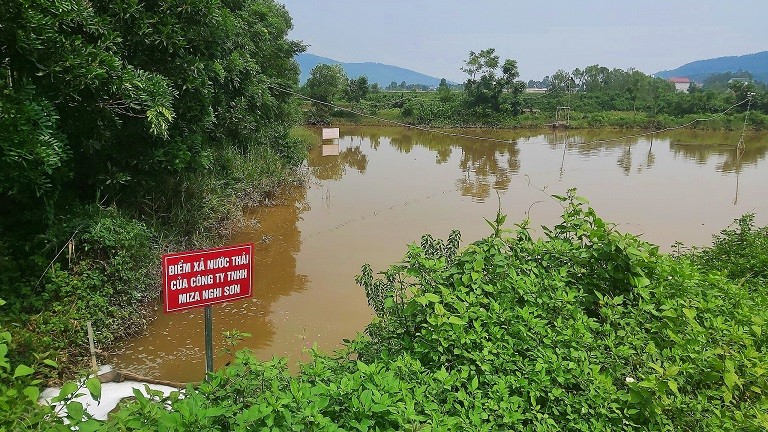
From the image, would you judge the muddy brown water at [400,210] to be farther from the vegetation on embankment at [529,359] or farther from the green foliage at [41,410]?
the green foliage at [41,410]

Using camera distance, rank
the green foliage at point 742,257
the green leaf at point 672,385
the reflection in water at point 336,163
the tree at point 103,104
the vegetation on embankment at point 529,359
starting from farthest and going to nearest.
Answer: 1. the reflection in water at point 336,163
2. the green foliage at point 742,257
3. the tree at point 103,104
4. the green leaf at point 672,385
5. the vegetation on embankment at point 529,359

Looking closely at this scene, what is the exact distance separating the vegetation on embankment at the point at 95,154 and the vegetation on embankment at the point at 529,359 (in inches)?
87.2

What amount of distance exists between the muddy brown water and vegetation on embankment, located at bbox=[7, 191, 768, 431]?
0.84 metres

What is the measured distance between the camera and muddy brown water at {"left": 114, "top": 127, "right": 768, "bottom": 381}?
4922 millimetres

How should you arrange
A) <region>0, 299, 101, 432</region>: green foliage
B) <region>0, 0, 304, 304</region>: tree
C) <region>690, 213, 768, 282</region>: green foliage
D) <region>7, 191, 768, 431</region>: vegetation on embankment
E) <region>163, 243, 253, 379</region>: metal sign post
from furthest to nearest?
1. <region>690, 213, 768, 282</region>: green foliage
2. <region>0, 0, 304, 304</region>: tree
3. <region>163, 243, 253, 379</region>: metal sign post
4. <region>7, 191, 768, 431</region>: vegetation on embankment
5. <region>0, 299, 101, 432</region>: green foliage

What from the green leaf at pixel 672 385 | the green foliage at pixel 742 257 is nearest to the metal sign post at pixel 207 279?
the green leaf at pixel 672 385

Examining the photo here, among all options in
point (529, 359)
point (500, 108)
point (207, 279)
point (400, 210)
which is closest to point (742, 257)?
point (529, 359)

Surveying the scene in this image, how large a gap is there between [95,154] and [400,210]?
6.38 metres

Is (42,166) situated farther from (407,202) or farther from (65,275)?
(407,202)

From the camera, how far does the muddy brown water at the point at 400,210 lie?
4922mm

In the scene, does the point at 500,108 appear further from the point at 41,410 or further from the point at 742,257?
the point at 41,410

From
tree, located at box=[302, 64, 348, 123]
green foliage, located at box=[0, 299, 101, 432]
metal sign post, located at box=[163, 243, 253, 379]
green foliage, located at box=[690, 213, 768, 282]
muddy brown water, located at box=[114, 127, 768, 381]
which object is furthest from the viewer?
tree, located at box=[302, 64, 348, 123]

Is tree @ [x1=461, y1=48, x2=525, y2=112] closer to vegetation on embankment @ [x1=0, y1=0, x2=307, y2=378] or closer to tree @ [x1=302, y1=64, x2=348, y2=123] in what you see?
tree @ [x1=302, y1=64, x2=348, y2=123]

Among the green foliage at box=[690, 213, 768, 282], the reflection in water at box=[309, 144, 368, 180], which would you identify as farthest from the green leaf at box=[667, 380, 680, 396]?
the reflection in water at box=[309, 144, 368, 180]
